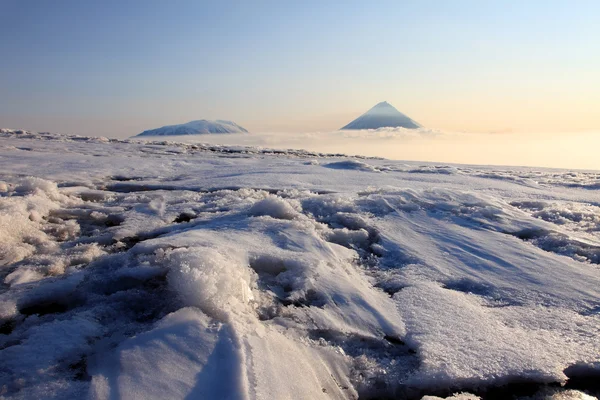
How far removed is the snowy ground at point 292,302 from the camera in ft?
7.03

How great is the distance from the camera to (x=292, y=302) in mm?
3010

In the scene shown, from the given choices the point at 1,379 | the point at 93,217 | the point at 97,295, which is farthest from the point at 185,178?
the point at 1,379

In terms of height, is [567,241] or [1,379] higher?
[567,241]

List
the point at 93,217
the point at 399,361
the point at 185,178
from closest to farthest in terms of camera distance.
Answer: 1. the point at 399,361
2. the point at 93,217
3. the point at 185,178

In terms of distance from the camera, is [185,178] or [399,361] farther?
[185,178]

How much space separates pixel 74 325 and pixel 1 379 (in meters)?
0.54

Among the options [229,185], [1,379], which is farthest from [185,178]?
[1,379]

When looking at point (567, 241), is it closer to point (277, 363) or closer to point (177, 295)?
point (277, 363)

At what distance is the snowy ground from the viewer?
7.03ft

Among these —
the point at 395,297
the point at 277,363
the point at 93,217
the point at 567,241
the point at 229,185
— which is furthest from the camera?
the point at 229,185

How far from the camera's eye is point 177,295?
2.79 m

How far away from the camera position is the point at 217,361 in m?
2.12

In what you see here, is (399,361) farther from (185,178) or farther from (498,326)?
(185,178)

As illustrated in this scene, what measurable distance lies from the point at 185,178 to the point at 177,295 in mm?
7192
